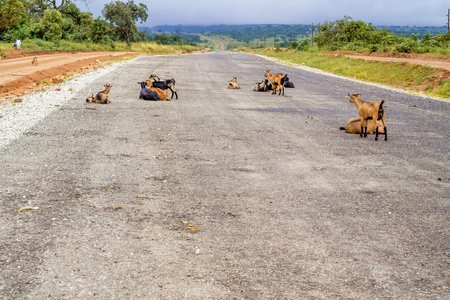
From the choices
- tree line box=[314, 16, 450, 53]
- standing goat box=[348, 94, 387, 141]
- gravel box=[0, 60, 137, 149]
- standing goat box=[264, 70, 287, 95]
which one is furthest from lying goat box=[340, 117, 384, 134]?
tree line box=[314, 16, 450, 53]

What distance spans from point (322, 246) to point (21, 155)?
570 centimetres

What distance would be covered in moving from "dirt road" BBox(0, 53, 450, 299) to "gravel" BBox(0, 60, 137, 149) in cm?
44

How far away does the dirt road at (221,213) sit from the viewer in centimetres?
403

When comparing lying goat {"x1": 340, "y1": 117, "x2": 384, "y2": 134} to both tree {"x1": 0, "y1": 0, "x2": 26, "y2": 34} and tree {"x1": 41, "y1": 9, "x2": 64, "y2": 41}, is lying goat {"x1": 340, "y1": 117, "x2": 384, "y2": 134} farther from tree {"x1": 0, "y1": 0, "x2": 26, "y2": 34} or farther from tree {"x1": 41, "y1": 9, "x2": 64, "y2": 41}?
tree {"x1": 41, "y1": 9, "x2": 64, "y2": 41}

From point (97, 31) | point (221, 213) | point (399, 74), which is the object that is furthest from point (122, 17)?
point (221, 213)

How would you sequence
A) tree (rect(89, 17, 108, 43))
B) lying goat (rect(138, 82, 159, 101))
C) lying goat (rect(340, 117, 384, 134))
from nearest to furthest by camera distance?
1. lying goat (rect(340, 117, 384, 134))
2. lying goat (rect(138, 82, 159, 101))
3. tree (rect(89, 17, 108, 43))

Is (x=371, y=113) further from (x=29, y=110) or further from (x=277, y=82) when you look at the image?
(x=29, y=110)

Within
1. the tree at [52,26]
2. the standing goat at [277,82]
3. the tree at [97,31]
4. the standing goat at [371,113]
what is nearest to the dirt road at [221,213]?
the standing goat at [371,113]

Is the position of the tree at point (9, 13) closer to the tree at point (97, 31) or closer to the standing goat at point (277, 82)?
the tree at point (97, 31)

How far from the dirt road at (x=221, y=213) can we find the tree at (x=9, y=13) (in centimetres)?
4249

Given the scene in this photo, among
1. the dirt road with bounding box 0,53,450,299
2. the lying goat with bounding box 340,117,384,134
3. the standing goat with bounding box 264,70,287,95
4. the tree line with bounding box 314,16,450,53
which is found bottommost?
the dirt road with bounding box 0,53,450,299

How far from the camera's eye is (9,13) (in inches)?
1868

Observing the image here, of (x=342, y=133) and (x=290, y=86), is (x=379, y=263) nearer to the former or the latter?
(x=342, y=133)

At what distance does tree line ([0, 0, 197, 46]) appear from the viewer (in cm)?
4945
